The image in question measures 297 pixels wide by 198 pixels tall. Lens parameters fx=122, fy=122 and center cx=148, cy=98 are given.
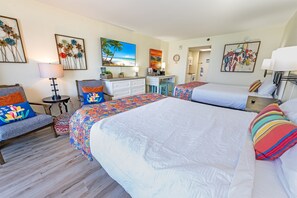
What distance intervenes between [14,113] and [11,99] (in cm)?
27

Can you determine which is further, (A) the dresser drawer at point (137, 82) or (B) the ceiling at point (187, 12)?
(A) the dresser drawer at point (137, 82)

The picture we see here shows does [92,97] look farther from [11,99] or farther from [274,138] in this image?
[274,138]

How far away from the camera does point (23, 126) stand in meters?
1.69

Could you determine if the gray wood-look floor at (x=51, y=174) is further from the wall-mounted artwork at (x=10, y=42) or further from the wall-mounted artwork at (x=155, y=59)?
the wall-mounted artwork at (x=155, y=59)

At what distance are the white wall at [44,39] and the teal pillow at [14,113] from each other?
70cm

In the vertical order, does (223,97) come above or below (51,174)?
above

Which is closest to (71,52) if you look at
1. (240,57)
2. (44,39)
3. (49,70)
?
(44,39)

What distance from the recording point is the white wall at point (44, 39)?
2.15m

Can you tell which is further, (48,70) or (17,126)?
(48,70)

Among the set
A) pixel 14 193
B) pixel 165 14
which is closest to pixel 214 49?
pixel 165 14

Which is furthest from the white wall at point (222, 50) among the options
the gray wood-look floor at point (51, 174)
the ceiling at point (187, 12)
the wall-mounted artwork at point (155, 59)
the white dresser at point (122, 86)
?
the gray wood-look floor at point (51, 174)

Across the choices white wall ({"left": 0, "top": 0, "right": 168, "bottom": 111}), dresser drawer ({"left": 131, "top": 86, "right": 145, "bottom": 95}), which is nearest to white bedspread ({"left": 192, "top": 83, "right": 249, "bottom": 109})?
dresser drawer ({"left": 131, "top": 86, "right": 145, "bottom": 95})

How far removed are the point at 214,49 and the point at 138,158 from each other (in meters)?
4.90

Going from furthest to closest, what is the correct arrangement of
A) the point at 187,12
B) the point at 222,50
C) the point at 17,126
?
the point at 222,50, the point at 187,12, the point at 17,126
